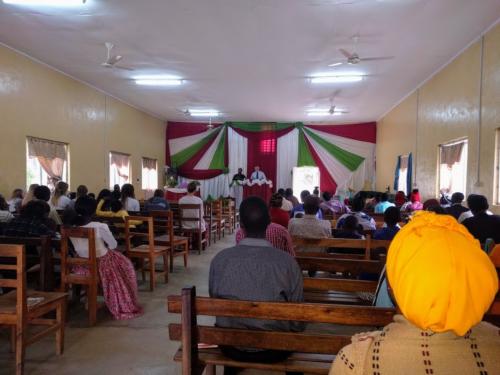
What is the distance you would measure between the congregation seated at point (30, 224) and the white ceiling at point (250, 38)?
223 cm

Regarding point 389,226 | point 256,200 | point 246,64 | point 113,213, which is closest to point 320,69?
point 246,64

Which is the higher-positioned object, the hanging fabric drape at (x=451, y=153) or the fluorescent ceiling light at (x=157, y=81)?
the fluorescent ceiling light at (x=157, y=81)

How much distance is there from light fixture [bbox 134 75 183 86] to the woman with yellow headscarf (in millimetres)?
6273

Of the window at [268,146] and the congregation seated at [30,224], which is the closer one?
the congregation seated at [30,224]

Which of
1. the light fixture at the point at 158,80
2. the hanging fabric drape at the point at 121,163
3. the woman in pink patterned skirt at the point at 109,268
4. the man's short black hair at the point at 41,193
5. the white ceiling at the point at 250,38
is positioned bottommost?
the woman in pink patterned skirt at the point at 109,268

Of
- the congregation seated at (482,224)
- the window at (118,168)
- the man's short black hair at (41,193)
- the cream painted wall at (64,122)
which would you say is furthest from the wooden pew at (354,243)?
the window at (118,168)

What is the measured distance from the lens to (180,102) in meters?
8.55

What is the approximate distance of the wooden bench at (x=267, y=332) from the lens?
1356 millimetres

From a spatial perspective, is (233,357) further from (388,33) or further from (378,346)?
(388,33)

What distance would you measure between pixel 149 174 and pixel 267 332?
918 centimetres

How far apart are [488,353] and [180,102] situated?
27.5 ft

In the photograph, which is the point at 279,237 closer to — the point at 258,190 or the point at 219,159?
the point at 258,190

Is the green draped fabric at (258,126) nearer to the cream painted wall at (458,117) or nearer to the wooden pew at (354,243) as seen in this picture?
the cream painted wall at (458,117)

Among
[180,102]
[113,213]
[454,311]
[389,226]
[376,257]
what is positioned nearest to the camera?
[454,311]
